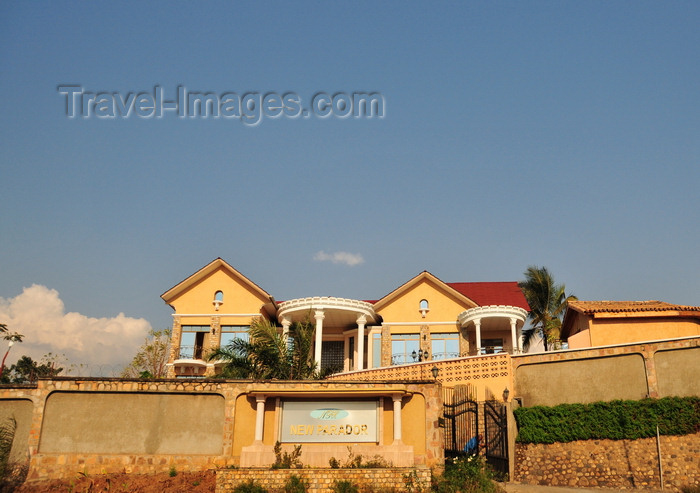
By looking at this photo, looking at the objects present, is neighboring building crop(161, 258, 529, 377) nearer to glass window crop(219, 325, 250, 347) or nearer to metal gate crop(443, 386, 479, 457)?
glass window crop(219, 325, 250, 347)

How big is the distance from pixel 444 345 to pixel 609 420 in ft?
47.9

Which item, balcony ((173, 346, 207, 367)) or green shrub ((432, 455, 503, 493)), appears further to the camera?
balcony ((173, 346, 207, 367))

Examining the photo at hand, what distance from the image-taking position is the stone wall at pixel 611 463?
19.4 m

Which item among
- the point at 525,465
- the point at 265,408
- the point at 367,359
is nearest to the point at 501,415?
the point at 525,465

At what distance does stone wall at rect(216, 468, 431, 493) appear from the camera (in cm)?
1795

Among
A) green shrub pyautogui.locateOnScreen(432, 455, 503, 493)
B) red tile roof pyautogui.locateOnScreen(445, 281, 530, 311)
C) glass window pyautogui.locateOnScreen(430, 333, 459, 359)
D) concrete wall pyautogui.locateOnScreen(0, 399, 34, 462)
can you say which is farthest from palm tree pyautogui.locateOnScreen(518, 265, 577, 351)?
concrete wall pyautogui.locateOnScreen(0, 399, 34, 462)

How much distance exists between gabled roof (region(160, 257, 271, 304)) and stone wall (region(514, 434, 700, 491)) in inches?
728

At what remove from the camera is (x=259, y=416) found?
19.2m

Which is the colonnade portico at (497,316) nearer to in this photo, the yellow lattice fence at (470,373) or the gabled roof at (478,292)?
the gabled roof at (478,292)

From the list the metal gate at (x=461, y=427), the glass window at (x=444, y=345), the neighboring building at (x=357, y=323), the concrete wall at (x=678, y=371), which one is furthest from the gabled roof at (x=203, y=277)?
the concrete wall at (x=678, y=371)

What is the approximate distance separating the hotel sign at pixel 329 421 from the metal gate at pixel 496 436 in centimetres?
459

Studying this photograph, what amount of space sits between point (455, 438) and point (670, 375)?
7337 millimetres

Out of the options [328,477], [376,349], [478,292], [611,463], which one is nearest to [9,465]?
[328,477]

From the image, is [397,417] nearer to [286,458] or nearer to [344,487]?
[344,487]
